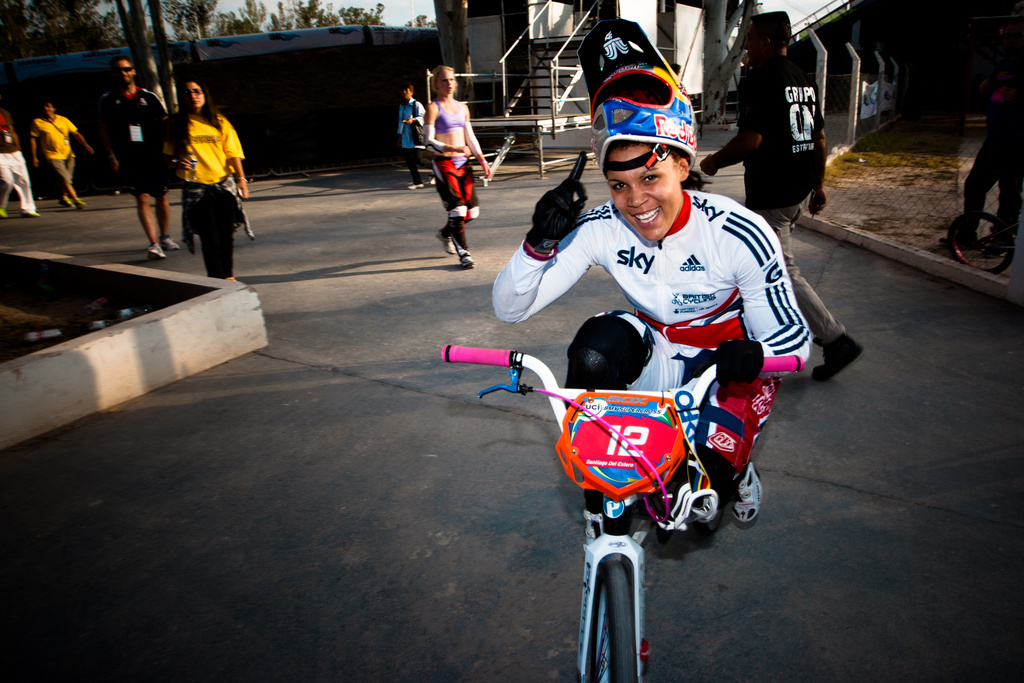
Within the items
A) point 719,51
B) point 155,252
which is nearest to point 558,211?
point 155,252

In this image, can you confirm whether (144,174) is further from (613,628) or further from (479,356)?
(613,628)

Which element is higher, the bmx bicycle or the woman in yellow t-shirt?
the woman in yellow t-shirt

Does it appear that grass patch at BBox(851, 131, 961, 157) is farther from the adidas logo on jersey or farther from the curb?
the adidas logo on jersey

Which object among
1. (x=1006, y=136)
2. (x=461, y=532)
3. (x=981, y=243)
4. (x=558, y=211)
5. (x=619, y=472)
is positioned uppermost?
(x=558, y=211)

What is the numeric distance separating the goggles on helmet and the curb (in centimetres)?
483

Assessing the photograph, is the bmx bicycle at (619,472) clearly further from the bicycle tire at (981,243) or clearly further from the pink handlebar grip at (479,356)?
the bicycle tire at (981,243)

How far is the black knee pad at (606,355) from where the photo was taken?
2.06 m

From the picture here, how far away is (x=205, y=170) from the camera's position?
5777 millimetres

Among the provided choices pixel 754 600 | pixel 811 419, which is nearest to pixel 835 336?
pixel 811 419

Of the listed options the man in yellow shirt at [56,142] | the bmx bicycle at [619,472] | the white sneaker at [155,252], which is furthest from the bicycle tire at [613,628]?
the man in yellow shirt at [56,142]

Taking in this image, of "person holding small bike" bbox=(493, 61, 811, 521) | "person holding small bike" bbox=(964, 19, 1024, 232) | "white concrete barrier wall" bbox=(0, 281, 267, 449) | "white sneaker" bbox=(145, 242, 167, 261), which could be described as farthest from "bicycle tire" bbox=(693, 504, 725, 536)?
"white sneaker" bbox=(145, 242, 167, 261)

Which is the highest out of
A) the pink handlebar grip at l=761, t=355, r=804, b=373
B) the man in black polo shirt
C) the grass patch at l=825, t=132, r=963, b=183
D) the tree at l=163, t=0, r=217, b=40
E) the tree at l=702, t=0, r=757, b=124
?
the tree at l=163, t=0, r=217, b=40

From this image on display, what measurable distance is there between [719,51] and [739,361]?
24.4 meters

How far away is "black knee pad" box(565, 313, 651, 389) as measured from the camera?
206 cm
